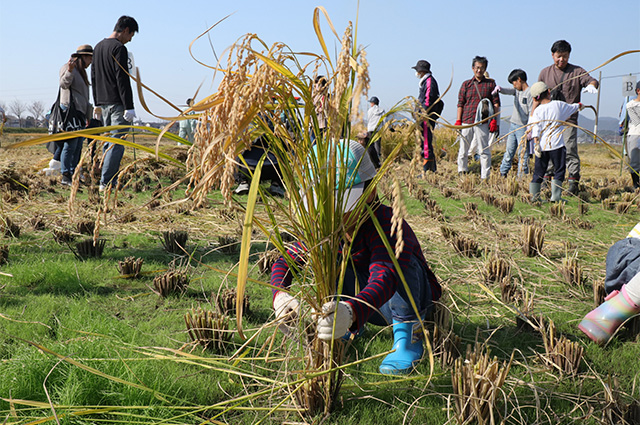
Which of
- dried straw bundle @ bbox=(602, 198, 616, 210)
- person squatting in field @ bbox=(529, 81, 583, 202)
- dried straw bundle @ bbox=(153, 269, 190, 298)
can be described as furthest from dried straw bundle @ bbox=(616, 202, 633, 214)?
dried straw bundle @ bbox=(153, 269, 190, 298)

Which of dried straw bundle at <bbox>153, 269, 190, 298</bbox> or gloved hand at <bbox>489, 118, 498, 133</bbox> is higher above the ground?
gloved hand at <bbox>489, 118, 498, 133</bbox>

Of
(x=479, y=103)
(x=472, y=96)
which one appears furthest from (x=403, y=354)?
(x=472, y=96)

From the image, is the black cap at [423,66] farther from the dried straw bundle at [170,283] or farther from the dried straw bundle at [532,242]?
the dried straw bundle at [170,283]

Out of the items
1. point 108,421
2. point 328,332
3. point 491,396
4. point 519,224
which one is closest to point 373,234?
point 328,332

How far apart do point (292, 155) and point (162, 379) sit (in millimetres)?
1094

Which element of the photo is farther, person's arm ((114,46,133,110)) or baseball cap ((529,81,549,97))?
baseball cap ((529,81,549,97))

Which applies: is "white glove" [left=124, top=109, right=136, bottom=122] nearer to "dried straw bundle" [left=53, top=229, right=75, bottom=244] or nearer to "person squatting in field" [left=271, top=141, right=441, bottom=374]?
"dried straw bundle" [left=53, top=229, right=75, bottom=244]

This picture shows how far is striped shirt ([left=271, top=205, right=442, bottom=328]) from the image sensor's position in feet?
5.81

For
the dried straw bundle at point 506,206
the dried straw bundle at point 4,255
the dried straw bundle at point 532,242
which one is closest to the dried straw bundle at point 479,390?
the dried straw bundle at point 532,242

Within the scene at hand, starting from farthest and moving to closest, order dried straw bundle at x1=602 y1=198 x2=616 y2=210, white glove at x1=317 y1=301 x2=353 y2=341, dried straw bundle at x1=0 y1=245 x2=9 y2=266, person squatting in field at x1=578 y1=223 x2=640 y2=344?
dried straw bundle at x1=602 y1=198 x2=616 y2=210
dried straw bundle at x1=0 y1=245 x2=9 y2=266
person squatting in field at x1=578 y1=223 x2=640 y2=344
white glove at x1=317 y1=301 x2=353 y2=341

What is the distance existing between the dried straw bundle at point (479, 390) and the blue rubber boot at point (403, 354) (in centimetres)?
37

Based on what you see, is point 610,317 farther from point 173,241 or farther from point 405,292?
point 173,241

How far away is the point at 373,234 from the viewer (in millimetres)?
2100

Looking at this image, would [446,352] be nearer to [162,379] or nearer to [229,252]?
[162,379]
